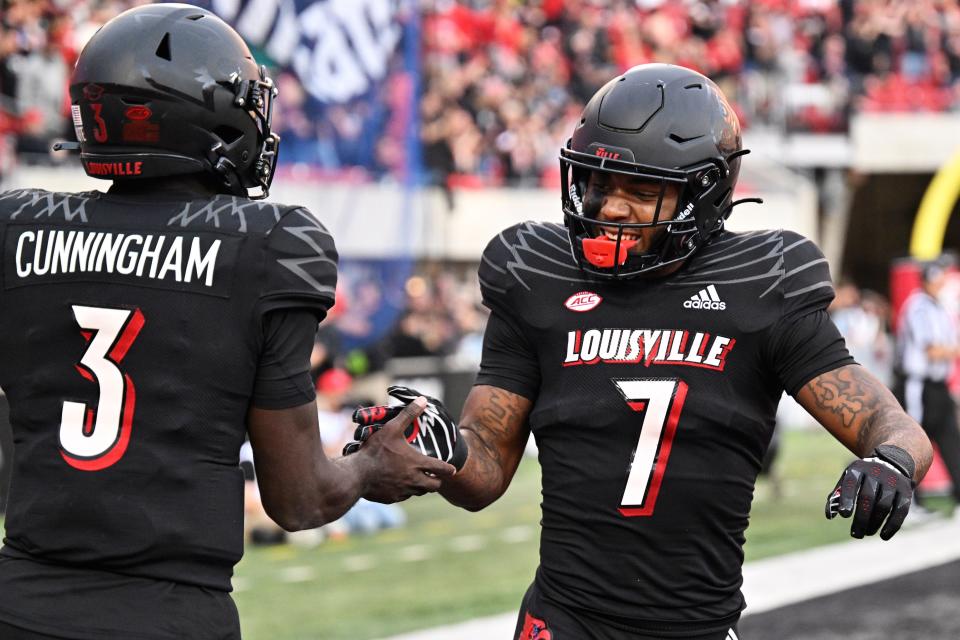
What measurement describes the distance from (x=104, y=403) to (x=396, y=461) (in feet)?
2.29

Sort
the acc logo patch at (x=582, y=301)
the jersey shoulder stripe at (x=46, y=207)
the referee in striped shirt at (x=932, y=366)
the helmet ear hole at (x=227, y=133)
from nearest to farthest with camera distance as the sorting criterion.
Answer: the jersey shoulder stripe at (x=46, y=207), the helmet ear hole at (x=227, y=133), the acc logo patch at (x=582, y=301), the referee in striped shirt at (x=932, y=366)

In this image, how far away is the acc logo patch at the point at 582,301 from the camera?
117 inches

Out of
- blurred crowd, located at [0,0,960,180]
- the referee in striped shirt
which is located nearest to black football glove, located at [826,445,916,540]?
the referee in striped shirt

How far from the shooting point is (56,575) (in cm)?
235

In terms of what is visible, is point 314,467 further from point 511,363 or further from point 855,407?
point 855,407

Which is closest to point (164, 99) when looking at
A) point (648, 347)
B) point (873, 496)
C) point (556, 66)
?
point (648, 347)

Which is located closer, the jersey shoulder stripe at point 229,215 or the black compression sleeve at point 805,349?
the jersey shoulder stripe at point 229,215

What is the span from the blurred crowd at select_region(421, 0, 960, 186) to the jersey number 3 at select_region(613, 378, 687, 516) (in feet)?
41.2

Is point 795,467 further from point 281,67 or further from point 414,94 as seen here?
point 281,67

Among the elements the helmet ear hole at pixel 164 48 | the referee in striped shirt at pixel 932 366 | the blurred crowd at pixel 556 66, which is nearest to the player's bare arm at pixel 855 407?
the helmet ear hole at pixel 164 48

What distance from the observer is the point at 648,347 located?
9.45 ft

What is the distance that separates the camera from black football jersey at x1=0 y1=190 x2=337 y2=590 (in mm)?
2332

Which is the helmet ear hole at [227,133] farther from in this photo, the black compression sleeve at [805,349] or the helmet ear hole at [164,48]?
the black compression sleeve at [805,349]

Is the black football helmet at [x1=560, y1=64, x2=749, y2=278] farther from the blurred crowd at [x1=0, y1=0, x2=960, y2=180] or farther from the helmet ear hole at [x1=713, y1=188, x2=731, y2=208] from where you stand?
the blurred crowd at [x1=0, y1=0, x2=960, y2=180]
